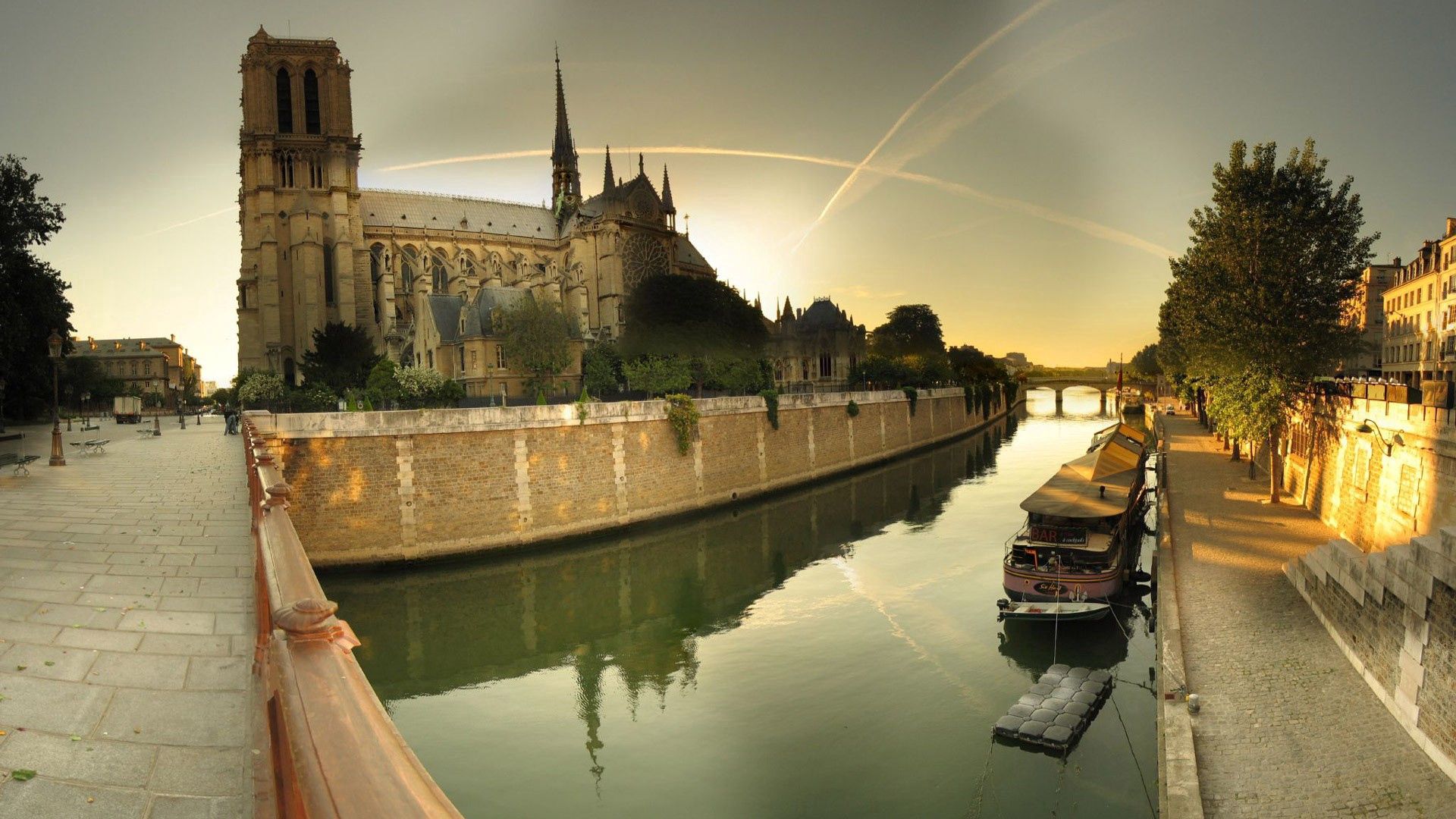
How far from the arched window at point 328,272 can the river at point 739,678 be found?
148 ft

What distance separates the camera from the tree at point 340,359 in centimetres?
4888

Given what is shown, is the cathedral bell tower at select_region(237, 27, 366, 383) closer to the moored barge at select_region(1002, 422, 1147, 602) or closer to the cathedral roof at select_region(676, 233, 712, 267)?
the cathedral roof at select_region(676, 233, 712, 267)

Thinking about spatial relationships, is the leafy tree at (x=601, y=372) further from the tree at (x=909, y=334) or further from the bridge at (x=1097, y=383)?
the bridge at (x=1097, y=383)

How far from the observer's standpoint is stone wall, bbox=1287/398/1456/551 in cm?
1409

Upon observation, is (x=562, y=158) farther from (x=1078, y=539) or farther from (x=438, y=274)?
(x=1078, y=539)

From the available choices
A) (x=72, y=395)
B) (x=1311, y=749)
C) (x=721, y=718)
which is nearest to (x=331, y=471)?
(x=721, y=718)

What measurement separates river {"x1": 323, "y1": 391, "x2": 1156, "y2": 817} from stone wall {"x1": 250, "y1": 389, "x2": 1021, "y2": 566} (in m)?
1.00

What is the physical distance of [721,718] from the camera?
13914 mm

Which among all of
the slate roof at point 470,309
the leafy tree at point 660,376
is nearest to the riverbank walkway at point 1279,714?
the leafy tree at point 660,376

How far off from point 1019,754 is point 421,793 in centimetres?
1240

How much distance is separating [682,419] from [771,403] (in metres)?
7.39

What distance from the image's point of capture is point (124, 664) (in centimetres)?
464

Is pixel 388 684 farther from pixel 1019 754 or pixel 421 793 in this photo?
pixel 421 793

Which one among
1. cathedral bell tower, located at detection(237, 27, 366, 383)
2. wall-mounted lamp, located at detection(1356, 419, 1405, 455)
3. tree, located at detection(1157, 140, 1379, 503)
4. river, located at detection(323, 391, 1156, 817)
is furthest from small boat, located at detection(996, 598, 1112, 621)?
cathedral bell tower, located at detection(237, 27, 366, 383)
